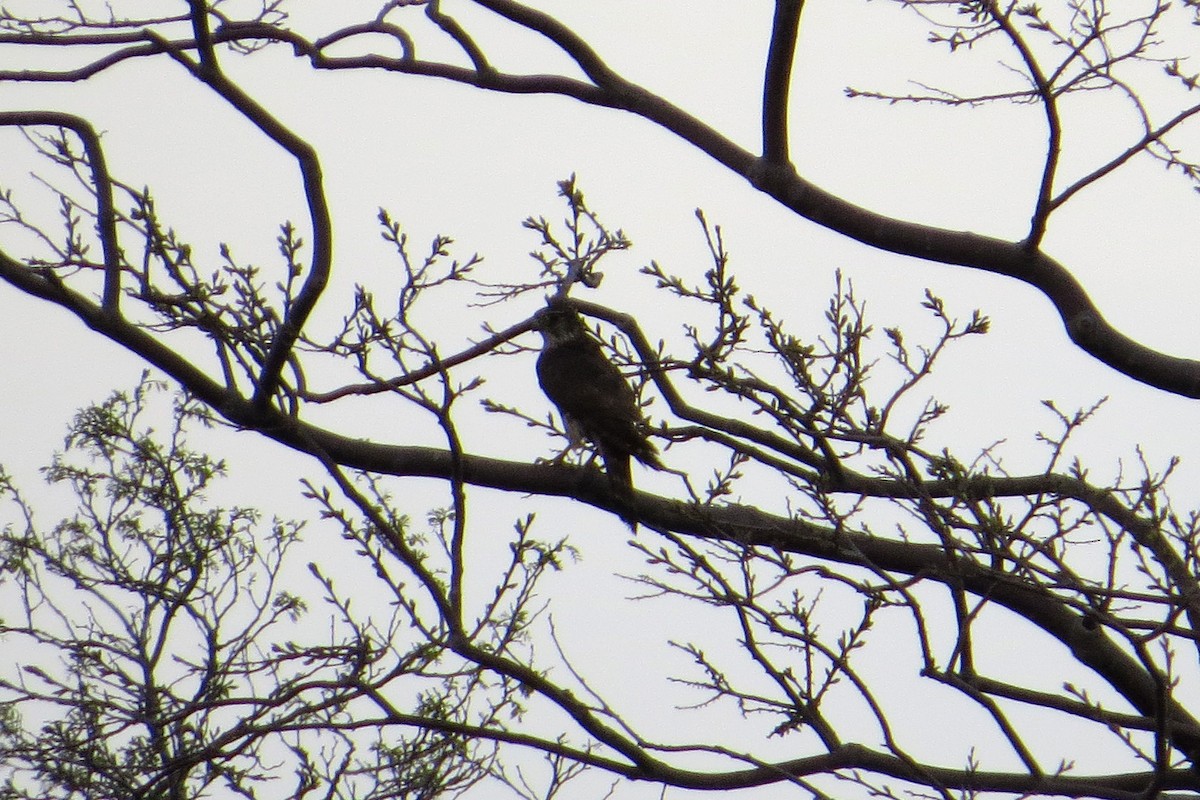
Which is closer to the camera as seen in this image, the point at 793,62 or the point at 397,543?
the point at 397,543

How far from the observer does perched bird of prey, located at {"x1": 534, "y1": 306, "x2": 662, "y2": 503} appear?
4977 millimetres

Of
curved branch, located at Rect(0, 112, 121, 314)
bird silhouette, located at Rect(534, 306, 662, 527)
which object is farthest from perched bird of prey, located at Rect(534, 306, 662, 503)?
curved branch, located at Rect(0, 112, 121, 314)

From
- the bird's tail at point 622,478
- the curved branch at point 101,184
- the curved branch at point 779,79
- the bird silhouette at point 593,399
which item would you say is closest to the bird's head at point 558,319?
the bird silhouette at point 593,399

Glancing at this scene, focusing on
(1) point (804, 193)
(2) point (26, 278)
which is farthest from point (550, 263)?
(2) point (26, 278)

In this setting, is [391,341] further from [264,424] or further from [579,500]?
[579,500]

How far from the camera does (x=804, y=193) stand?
3.83 meters

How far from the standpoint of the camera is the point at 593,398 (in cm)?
567

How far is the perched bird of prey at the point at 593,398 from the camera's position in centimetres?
498

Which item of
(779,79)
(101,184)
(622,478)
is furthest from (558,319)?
(101,184)

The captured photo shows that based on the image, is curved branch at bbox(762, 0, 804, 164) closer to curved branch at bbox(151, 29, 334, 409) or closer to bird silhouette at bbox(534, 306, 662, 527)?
bird silhouette at bbox(534, 306, 662, 527)

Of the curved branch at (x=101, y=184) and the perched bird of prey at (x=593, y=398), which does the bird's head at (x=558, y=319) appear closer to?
the perched bird of prey at (x=593, y=398)

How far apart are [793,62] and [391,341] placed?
1.40 metres

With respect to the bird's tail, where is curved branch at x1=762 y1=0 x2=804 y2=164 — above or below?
above

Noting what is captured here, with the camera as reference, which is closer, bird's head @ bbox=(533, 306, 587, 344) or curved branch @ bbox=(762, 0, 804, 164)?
curved branch @ bbox=(762, 0, 804, 164)
